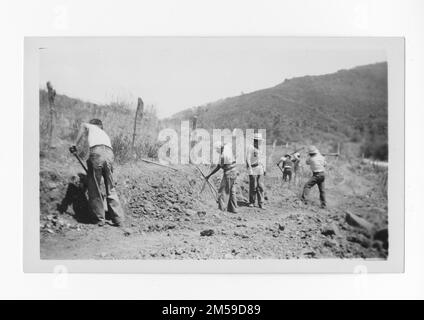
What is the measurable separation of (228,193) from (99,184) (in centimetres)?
86

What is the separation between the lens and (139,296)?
3457mm

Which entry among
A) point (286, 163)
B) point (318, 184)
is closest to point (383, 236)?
point (318, 184)

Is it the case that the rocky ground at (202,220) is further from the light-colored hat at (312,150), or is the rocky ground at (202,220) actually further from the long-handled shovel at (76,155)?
the light-colored hat at (312,150)

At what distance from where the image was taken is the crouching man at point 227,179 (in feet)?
11.6

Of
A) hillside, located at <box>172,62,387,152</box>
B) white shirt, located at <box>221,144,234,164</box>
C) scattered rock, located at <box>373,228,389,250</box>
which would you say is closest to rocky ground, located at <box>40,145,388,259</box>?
scattered rock, located at <box>373,228,389,250</box>

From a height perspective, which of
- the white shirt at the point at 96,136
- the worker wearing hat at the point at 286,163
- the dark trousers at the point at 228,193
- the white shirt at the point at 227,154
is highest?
the white shirt at the point at 96,136

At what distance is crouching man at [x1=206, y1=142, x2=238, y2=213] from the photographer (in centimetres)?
354

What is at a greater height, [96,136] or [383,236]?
[96,136]

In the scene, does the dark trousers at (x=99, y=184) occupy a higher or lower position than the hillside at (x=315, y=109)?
lower

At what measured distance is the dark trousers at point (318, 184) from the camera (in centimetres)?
354

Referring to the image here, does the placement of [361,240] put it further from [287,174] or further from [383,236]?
[287,174]

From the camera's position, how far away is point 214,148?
11.6 feet

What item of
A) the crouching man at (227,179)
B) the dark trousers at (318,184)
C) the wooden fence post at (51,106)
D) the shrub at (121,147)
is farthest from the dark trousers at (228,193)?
the wooden fence post at (51,106)
